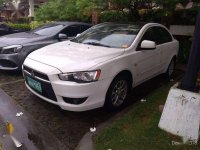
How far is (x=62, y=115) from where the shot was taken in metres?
4.48

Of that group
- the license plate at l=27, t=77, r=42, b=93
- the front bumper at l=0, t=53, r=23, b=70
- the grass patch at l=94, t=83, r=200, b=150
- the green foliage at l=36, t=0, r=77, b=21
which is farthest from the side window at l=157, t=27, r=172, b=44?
the green foliage at l=36, t=0, r=77, b=21

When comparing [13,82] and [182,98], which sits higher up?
[182,98]

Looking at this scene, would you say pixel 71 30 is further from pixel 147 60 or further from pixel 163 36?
pixel 147 60

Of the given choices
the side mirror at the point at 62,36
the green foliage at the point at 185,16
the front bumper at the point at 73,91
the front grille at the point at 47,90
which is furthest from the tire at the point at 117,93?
the green foliage at the point at 185,16

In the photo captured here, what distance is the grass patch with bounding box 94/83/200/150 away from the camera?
3.59 metres

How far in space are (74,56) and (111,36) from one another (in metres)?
1.12

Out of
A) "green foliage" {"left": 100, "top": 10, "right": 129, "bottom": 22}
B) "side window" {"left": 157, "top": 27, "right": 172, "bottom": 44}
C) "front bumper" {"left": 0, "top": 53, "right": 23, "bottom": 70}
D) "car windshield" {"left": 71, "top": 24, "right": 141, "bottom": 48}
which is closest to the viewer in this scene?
"car windshield" {"left": 71, "top": 24, "right": 141, "bottom": 48}

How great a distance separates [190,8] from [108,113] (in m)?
6.01

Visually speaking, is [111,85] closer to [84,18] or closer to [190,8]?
[190,8]

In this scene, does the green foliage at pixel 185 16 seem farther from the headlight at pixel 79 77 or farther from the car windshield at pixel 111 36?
the headlight at pixel 79 77

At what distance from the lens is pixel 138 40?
16.5 ft

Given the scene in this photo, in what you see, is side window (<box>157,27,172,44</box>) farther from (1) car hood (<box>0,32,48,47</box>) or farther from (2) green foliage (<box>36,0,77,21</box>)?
(2) green foliage (<box>36,0,77,21</box>)

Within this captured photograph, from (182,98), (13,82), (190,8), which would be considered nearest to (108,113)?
(182,98)

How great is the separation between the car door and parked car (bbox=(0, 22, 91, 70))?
2.48 metres
